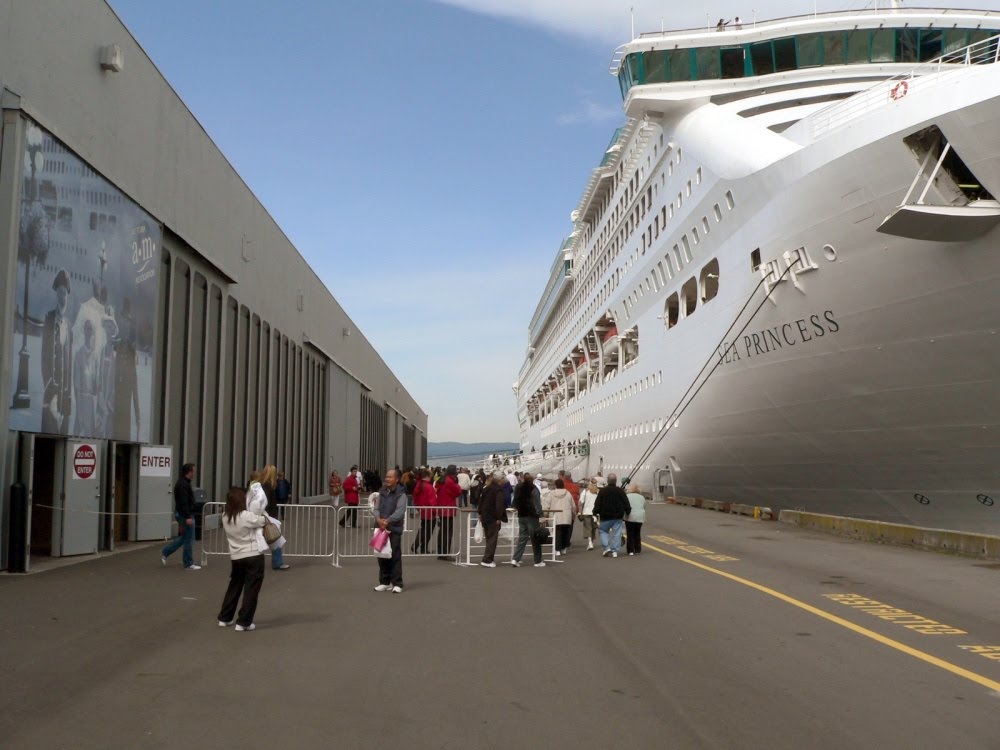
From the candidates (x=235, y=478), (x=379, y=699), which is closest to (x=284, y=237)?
(x=235, y=478)

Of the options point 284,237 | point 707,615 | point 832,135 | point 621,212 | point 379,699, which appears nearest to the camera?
point 379,699

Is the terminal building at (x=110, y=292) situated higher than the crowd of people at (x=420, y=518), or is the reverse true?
the terminal building at (x=110, y=292)

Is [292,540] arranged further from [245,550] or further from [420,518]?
[245,550]

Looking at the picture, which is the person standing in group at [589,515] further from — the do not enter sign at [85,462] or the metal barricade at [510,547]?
the do not enter sign at [85,462]

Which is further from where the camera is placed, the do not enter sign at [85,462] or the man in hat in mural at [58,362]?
the do not enter sign at [85,462]

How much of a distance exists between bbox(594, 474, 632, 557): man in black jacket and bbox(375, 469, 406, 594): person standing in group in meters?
5.06

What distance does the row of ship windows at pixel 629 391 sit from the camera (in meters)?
→ 29.7

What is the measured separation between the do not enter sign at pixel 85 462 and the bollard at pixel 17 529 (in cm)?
189

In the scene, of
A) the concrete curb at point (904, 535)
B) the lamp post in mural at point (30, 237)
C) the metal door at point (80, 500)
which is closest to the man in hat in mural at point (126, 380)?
the metal door at point (80, 500)

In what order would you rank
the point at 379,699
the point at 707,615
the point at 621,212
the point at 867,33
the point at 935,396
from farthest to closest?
the point at 621,212 → the point at 867,33 → the point at 935,396 → the point at 707,615 → the point at 379,699

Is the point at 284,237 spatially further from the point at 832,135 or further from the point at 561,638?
the point at 561,638

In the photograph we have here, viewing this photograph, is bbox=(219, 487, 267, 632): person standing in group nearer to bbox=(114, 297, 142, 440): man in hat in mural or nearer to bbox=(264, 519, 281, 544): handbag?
bbox=(264, 519, 281, 544): handbag

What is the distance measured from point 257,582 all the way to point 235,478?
16564mm

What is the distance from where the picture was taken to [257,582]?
29.4 ft
